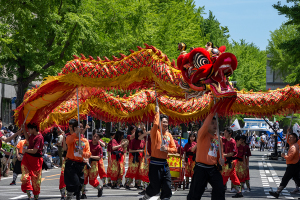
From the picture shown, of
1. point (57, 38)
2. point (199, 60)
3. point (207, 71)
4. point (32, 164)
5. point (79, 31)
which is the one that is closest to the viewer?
point (207, 71)

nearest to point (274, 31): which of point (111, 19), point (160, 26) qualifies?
point (160, 26)

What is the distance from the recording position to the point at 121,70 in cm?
991

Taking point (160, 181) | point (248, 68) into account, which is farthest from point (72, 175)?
point (248, 68)

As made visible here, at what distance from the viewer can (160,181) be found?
922cm

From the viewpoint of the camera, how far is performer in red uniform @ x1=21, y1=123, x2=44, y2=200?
10.8 metres

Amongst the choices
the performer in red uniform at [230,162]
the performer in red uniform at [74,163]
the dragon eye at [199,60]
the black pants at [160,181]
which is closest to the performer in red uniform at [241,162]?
the performer in red uniform at [230,162]

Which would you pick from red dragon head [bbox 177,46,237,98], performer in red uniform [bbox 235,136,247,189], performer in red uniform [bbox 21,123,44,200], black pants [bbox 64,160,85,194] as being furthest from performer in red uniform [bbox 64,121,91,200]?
performer in red uniform [bbox 235,136,247,189]

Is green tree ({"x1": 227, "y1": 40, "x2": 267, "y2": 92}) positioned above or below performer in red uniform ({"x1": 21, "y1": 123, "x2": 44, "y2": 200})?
above

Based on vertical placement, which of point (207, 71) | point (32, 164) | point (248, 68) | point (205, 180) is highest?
point (248, 68)

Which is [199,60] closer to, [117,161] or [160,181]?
[160,181]

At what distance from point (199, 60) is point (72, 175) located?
152 inches

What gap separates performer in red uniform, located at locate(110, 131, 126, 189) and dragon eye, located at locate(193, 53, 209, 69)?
7.17 m

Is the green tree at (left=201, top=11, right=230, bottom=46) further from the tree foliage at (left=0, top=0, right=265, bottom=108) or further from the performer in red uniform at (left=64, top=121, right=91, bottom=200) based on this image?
the performer in red uniform at (left=64, top=121, right=91, bottom=200)

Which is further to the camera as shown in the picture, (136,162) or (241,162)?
(136,162)
